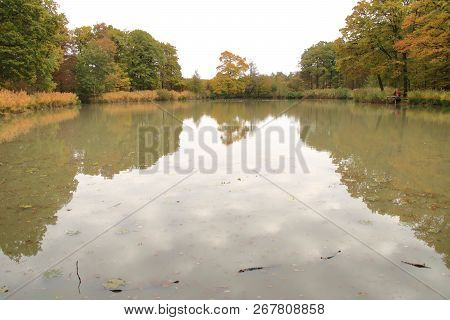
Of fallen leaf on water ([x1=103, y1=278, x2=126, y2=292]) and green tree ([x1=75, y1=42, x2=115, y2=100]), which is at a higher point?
green tree ([x1=75, y1=42, x2=115, y2=100])

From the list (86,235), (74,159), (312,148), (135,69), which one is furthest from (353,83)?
(86,235)

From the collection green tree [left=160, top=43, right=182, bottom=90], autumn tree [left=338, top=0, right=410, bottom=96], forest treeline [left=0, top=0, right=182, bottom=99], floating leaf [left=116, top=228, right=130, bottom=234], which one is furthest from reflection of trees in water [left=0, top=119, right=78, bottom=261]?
green tree [left=160, top=43, right=182, bottom=90]

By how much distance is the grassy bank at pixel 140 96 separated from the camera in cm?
4388

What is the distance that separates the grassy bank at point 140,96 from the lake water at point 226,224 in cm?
3562

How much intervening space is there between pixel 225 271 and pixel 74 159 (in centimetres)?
682

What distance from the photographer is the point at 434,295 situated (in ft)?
10.1

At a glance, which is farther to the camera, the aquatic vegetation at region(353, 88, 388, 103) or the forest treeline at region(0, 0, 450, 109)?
the aquatic vegetation at region(353, 88, 388, 103)

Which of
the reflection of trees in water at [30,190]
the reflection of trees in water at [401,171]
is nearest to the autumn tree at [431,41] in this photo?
the reflection of trees in water at [401,171]

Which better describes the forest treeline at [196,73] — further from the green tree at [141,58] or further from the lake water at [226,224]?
the lake water at [226,224]

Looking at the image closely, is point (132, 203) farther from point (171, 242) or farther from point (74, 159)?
point (74, 159)

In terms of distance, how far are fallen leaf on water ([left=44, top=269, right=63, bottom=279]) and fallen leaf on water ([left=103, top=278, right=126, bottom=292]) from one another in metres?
0.53

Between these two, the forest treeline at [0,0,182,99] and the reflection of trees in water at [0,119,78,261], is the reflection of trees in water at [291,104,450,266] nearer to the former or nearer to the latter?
the reflection of trees in water at [0,119,78,261]

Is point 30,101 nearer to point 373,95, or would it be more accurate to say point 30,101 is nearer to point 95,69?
point 95,69

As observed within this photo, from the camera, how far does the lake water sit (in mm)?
3277
